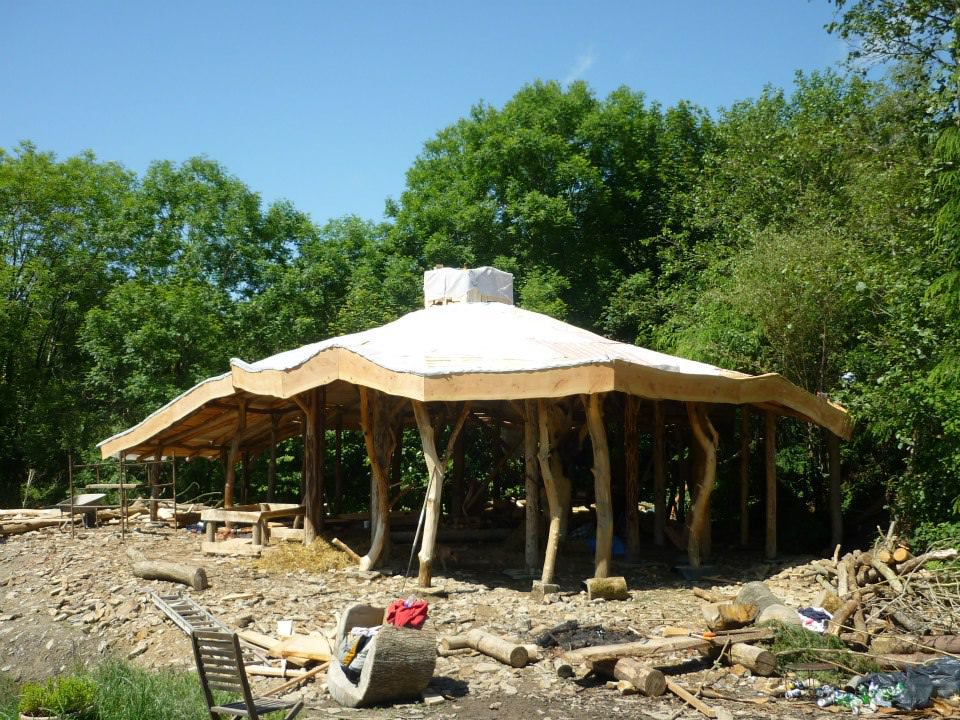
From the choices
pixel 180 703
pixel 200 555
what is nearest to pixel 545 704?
pixel 180 703

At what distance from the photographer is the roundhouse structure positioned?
10.4 m

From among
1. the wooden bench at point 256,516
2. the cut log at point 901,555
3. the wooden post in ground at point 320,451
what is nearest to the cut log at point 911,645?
the cut log at point 901,555

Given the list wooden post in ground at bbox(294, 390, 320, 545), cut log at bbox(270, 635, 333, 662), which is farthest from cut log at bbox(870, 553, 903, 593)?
wooden post in ground at bbox(294, 390, 320, 545)

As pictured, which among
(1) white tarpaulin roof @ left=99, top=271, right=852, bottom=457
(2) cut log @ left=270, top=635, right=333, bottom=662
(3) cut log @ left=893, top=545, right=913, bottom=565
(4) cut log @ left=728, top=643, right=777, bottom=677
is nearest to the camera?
(4) cut log @ left=728, top=643, right=777, bottom=677

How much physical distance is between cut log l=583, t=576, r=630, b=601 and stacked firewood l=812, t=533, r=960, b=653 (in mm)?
2149

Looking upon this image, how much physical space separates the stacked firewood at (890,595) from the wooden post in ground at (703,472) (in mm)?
1636

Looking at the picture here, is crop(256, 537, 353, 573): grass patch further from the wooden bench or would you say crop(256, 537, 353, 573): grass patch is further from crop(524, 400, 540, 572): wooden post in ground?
crop(524, 400, 540, 572): wooden post in ground

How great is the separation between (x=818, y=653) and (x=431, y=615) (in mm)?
3822

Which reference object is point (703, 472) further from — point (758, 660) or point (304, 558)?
point (304, 558)

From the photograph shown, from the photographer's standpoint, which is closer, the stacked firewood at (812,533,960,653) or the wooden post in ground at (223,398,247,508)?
the stacked firewood at (812,533,960,653)

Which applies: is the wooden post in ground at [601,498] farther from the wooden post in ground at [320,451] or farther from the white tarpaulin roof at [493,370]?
the wooden post in ground at [320,451]

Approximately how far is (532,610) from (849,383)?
6.36 m

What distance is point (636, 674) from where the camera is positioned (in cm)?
711

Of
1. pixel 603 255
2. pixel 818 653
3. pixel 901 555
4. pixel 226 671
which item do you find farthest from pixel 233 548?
pixel 603 255
